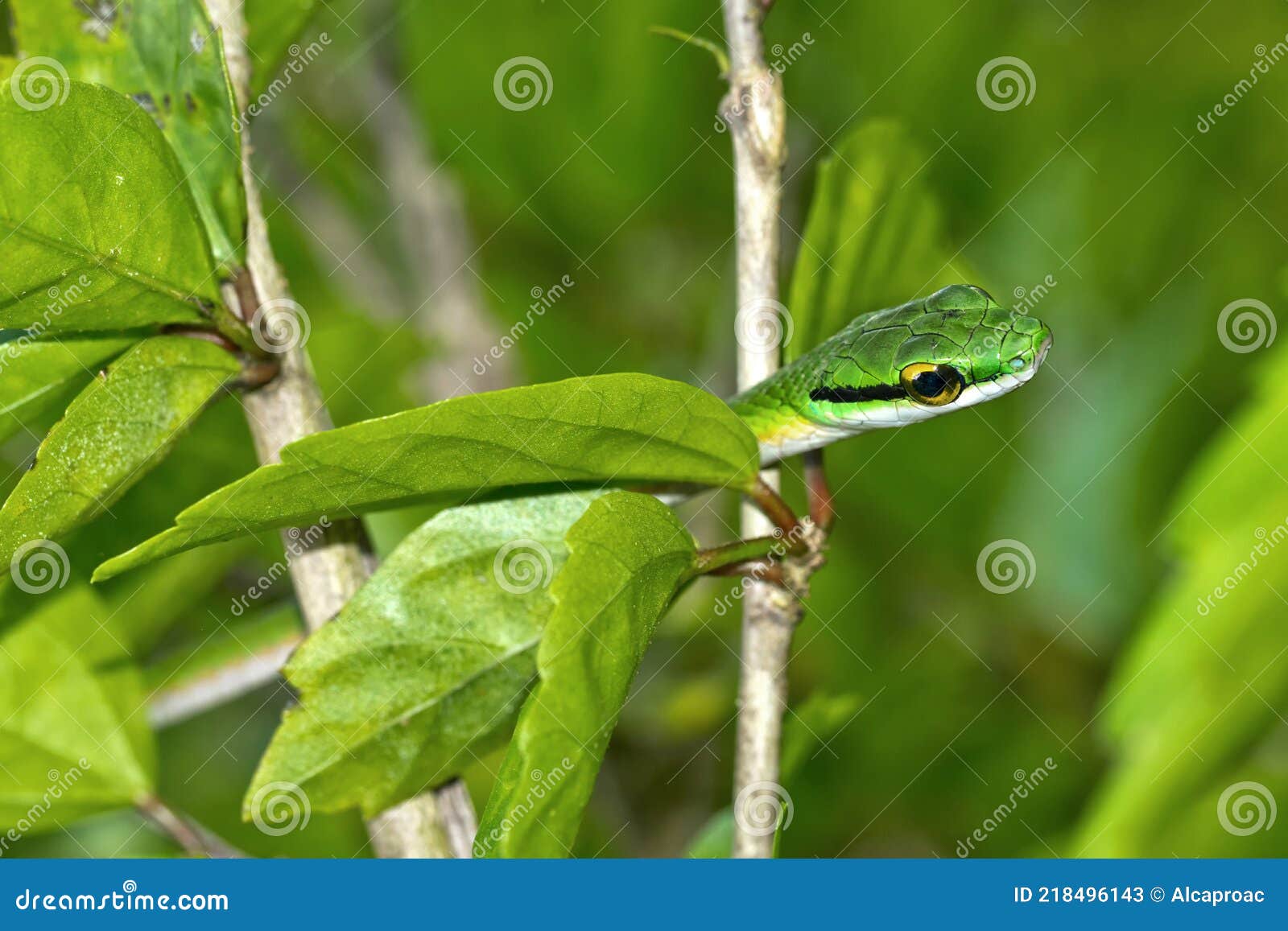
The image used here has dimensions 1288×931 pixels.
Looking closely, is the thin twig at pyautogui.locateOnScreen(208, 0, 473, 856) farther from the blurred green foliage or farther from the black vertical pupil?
the blurred green foliage

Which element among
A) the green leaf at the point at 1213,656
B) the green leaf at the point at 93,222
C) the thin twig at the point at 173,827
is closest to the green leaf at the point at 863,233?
the green leaf at the point at 1213,656

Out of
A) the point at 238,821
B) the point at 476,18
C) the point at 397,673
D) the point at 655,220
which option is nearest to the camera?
the point at 397,673

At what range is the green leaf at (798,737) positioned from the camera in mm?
2209

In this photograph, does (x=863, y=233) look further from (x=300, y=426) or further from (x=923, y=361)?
(x=300, y=426)

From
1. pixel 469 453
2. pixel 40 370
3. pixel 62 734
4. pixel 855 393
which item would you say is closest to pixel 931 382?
pixel 855 393

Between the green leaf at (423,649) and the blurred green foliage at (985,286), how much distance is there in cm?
163

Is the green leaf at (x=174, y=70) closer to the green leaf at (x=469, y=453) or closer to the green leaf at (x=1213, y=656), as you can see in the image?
the green leaf at (x=469, y=453)

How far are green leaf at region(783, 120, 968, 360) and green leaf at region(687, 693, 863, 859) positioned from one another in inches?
28.5

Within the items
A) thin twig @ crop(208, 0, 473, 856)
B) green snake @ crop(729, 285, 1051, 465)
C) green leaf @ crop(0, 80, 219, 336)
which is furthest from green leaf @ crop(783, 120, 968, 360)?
green leaf @ crop(0, 80, 219, 336)

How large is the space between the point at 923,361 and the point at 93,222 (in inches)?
54.1

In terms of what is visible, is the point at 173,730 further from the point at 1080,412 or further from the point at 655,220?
the point at 1080,412

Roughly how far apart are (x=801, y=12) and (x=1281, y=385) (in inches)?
81.7

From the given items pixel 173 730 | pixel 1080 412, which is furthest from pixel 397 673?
pixel 1080 412

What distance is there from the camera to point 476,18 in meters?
3.68
